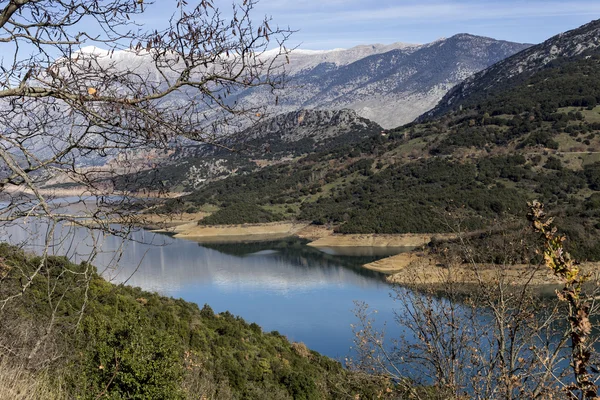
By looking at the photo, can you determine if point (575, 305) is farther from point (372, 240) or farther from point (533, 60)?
point (533, 60)

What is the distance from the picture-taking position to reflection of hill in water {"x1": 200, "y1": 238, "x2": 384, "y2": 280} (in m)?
49.8

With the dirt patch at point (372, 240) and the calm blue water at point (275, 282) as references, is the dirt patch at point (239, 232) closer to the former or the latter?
the calm blue water at point (275, 282)

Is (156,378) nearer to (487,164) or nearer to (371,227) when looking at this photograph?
(371,227)

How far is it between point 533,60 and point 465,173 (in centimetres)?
6602

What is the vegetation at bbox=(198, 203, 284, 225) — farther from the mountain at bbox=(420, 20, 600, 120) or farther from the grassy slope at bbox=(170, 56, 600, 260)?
the mountain at bbox=(420, 20, 600, 120)

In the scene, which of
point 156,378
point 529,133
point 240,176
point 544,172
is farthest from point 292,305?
point 240,176

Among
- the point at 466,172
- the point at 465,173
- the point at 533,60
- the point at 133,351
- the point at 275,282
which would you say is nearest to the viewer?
the point at 133,351

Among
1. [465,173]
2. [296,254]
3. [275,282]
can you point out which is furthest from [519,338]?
[465,173]

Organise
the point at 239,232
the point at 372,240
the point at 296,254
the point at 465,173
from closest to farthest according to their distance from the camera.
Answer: the point at 296,254, the point at 372,240, the point at 465,173, the point at 239,232

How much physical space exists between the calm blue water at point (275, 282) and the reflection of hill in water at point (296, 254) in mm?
80

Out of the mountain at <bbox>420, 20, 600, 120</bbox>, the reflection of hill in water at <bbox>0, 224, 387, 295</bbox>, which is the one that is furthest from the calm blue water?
the mountain at <bbox>420, 20, 600, 120</bbox>

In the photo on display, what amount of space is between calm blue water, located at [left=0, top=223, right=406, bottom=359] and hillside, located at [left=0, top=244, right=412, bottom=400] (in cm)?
612

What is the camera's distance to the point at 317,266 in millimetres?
49375

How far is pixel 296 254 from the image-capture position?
55906 millimetres
